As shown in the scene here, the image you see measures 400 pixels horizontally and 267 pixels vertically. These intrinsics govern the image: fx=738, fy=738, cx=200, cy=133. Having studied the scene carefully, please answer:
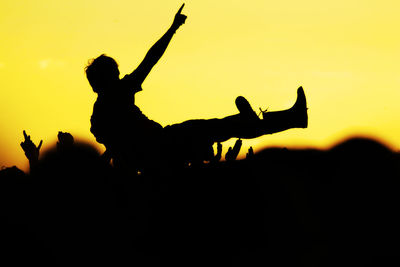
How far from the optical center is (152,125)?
11320mm

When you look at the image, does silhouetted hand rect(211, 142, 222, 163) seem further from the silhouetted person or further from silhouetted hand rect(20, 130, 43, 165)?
silhouetted hand rect(20, 130, 43, 165)

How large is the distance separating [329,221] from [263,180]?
2753 millimetres

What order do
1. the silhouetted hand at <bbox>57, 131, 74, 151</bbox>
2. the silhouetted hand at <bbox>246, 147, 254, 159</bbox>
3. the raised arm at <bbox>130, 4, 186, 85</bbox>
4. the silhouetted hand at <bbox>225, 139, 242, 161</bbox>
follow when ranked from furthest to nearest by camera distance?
the raised arm at <bbox>130, 4, 186, 85</bbox> < the silhouetted hand at <bbox>246, 147, 254, 159</bbox> < the silhouetted hand at <bbox>57, 131, 74, 151</bbox> < the silhouetted hand at <bbox>225, 139, 242, 161</bbox>

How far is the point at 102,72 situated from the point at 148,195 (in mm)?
1987

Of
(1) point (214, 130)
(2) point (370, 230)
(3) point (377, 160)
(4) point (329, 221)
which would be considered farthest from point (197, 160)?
(3) point (377, 160)

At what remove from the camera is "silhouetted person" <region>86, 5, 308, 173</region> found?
11102 millimetres

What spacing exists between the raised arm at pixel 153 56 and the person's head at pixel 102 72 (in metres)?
0.45

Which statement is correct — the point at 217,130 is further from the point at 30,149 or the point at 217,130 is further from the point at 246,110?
the point at 30,149

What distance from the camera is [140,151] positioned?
11.4 metres

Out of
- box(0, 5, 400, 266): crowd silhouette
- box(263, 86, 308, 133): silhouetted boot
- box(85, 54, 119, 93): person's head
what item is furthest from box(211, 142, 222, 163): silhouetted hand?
box(85, 54, 119, 93): person's head

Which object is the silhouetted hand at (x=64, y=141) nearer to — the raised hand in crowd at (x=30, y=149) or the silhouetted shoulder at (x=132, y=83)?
the raised hand in crowd at (x=30, y=149)

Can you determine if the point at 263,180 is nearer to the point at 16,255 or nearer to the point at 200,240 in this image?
the point at 200,240

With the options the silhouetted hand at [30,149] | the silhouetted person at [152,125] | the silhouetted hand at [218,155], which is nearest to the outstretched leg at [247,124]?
the silhouetted person at [152,125]

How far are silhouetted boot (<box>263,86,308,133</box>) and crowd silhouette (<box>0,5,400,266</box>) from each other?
0.02 m
